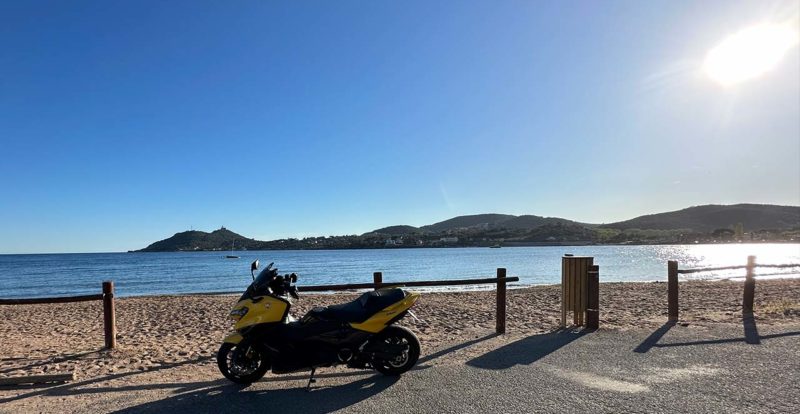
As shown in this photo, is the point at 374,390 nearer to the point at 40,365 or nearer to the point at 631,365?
the point at 631,365

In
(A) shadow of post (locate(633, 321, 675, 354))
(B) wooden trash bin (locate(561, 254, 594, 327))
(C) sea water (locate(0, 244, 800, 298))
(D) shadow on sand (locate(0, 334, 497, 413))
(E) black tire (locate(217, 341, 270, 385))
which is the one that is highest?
(B) wooden trash bin (locate(561, 254, 594, 327))

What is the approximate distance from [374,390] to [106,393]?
9.00 feet

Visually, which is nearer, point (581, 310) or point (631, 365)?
point (631, 365)

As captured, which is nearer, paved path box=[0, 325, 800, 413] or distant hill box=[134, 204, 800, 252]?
paved path box=[0, 325, 800, 413]

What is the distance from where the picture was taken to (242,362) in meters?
5.27

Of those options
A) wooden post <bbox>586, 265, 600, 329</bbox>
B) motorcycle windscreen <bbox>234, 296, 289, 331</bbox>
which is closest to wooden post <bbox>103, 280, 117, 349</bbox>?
motorcycle windscreen <bbox>234, 296, 289, 331</bbox>

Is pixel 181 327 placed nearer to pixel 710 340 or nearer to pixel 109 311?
pixel 109 311

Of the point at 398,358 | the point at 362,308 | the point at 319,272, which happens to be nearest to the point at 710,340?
the point at 398,358

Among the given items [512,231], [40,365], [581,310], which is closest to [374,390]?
[581,310]

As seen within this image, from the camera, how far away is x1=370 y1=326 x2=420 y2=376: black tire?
5395 mm

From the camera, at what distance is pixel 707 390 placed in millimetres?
4680

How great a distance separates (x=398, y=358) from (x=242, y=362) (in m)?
1.65

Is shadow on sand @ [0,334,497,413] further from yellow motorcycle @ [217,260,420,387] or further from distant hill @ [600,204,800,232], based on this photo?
distant hill @ [600,204,800,232]

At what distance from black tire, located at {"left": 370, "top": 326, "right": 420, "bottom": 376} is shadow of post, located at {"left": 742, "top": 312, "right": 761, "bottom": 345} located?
184 inches
